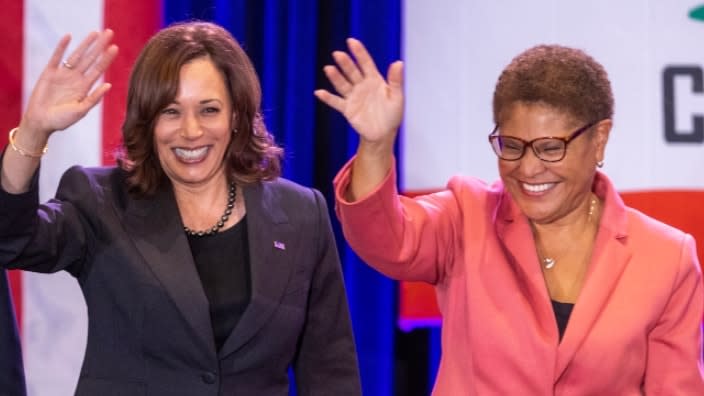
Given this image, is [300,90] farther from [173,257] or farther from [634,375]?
[634,375]

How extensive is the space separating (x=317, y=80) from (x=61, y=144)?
88 centimetres

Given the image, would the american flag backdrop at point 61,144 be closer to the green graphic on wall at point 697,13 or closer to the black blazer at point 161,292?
the black blazer at point 161,292

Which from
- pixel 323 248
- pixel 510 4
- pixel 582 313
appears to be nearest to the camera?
pixel 582 313

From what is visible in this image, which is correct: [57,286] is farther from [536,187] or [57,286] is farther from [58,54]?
[536,187]

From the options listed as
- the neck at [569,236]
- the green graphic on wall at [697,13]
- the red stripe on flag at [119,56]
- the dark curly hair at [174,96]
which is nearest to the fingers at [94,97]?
the dark curly hair at [174,96]

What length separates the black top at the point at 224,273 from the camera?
234cm

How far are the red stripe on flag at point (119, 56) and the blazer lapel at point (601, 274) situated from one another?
5.87ft

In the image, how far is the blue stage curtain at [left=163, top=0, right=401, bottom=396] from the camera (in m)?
3.53

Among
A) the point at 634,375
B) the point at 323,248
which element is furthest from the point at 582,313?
the point at 323,248

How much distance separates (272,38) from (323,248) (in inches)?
48.3

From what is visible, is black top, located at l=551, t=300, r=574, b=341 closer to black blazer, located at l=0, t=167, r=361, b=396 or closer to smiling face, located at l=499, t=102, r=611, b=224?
smiling face, located at l=499, t=102, r=611, b=224

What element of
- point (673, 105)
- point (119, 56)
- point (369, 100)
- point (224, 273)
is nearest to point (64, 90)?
point (224, 273)

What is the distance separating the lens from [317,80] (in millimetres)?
3596

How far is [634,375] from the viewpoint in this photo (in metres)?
2.14
